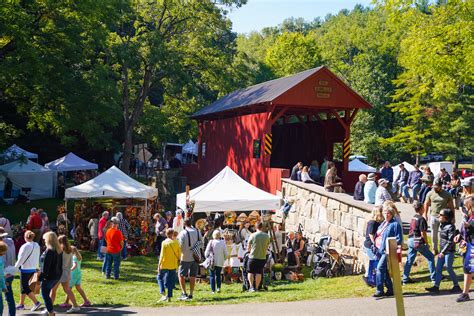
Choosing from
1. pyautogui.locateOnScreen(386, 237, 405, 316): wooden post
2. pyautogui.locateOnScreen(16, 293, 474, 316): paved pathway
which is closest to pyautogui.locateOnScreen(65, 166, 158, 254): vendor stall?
pyautogui.locateOnScreen(16, 293, 474, 316): paved pathway

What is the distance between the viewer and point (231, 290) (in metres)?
13.9

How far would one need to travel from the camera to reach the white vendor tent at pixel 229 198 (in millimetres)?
17516

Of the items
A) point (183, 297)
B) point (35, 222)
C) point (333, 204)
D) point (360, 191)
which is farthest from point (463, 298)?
point (35, 222)

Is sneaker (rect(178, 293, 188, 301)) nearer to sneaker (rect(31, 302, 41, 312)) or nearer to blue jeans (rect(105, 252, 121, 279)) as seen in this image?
sneaker (rect(31, 302, 41, 312))

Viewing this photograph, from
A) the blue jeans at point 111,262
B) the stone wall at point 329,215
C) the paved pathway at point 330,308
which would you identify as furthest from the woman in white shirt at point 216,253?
the stone wall at point 329,215

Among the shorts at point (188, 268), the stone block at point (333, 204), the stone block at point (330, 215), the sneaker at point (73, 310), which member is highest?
the stone block at point (333, 204)

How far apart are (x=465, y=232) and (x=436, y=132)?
3845 cm

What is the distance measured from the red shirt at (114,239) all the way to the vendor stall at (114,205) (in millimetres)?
4892

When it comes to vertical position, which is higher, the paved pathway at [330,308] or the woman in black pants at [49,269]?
the woman in black pants at [49,269]

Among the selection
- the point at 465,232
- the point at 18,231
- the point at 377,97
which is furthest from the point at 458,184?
the point at 377,97

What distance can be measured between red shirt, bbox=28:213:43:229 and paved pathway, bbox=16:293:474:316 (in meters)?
6.64

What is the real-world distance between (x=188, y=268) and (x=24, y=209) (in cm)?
1974

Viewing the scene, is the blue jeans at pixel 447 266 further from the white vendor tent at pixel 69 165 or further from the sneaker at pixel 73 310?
the white vendor tent at pixel 69 165

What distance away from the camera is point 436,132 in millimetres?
46844
